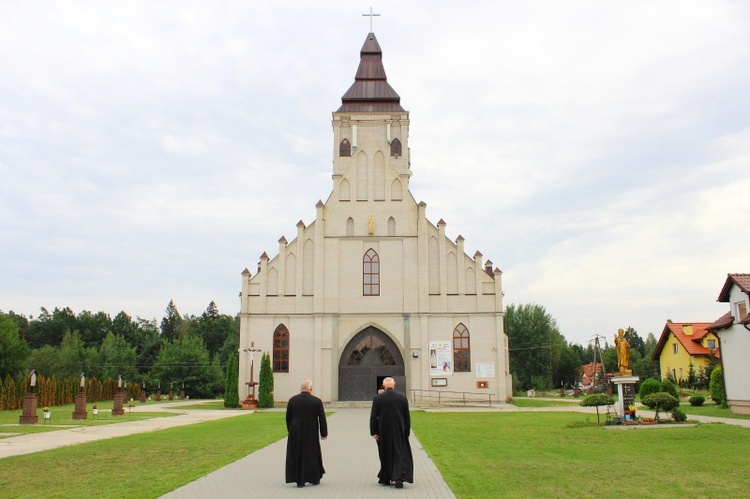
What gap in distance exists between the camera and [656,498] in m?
9.31

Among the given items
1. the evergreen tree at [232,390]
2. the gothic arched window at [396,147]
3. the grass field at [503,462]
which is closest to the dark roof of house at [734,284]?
the grass field at [503,462]

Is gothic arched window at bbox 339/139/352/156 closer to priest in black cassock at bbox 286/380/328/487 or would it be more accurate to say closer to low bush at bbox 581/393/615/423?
low bush at bbox 581/393/615/423

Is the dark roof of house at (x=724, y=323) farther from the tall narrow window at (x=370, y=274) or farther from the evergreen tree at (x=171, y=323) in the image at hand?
the evergreen tree at (x=171, y=323)

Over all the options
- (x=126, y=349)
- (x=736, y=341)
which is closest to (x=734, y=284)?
(x=736, y=341)

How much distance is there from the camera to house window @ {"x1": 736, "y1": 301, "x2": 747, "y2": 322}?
26750mm

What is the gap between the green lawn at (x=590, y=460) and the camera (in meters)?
10.1

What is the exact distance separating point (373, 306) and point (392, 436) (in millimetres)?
29309

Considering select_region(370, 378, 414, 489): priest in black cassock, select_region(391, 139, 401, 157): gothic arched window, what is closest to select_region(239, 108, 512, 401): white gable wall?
select_region(391, 139, 401, 157): gothic arched window

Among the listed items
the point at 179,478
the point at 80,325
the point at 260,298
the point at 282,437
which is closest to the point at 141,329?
the point at 80,325

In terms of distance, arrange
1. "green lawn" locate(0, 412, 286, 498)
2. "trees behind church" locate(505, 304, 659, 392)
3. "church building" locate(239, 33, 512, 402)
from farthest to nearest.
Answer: "trees behind church" locate(505, 304, 659, 392) < "church building" locate(239, 33, 512, 402) < "green lawn" locate(0, 412, 286, 498)

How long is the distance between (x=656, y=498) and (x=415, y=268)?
3177 centimetres

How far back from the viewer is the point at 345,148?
48656 millimetres

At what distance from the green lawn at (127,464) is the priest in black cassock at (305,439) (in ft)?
6.12

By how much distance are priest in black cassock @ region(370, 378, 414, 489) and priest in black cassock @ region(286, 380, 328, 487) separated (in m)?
0.97
